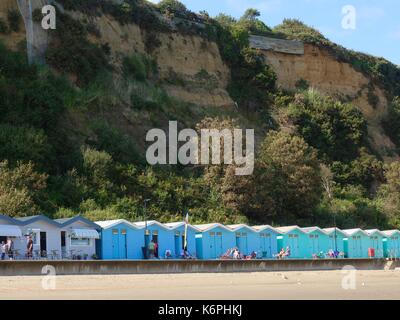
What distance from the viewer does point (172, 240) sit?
39531mm

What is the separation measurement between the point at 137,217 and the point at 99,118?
1243 cm

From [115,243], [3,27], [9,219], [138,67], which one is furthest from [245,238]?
[3,27]

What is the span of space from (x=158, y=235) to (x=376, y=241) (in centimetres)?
1692

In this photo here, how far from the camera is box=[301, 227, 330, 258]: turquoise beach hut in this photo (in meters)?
45.1

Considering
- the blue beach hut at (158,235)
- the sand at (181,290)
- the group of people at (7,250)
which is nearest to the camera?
the sand at (181,290)

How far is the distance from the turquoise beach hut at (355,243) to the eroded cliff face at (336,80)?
27.7 metres

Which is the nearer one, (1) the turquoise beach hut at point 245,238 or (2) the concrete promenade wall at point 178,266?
(2) the concrete promenade wall at point 178,266

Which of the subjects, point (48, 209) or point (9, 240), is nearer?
point (9, 240)

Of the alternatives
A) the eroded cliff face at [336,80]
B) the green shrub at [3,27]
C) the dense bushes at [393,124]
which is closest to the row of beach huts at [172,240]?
the green shrub at [3,27]

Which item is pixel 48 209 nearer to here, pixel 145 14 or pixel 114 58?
pixel 114 58

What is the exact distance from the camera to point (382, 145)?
250 feet

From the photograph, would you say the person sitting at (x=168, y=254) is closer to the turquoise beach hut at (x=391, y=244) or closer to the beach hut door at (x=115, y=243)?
the beach hut door at (x=115, y=243)

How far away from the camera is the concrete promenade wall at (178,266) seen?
2881cm

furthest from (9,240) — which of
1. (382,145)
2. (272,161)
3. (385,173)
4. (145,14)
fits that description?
(382,145)
